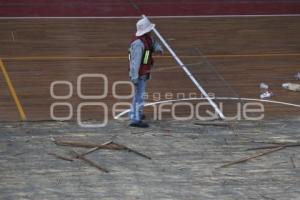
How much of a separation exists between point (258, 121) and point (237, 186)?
2.98m

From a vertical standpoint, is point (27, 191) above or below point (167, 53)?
below

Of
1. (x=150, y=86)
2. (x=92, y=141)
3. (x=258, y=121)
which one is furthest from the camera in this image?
(x=150, y=86)

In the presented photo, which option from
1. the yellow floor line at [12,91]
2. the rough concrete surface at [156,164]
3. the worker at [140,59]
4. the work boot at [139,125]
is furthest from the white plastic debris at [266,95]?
the yellow floor line at [12,91]

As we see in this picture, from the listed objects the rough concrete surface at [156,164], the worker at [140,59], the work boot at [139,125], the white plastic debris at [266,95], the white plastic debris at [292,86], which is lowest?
the rough concrete surface at [156,164]

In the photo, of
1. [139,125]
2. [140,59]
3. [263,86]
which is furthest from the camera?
[263,86]

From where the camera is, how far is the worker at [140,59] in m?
10.6

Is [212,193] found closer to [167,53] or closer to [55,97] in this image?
[55,97]

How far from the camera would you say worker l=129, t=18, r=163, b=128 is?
10.6 metres

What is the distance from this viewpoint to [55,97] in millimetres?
13367

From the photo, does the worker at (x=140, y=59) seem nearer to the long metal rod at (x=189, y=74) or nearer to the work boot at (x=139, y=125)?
the work boot at (x=139, y=125)

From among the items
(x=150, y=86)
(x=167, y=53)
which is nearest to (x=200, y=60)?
(x=167, y=53)

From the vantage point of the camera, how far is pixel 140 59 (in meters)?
10.6
